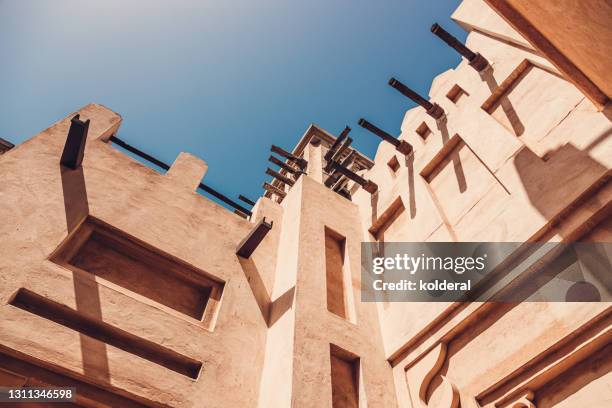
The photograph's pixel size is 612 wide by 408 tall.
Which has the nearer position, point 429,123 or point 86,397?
point 86,397

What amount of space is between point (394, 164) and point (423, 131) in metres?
0.85

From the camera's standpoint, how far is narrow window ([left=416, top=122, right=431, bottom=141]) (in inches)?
303

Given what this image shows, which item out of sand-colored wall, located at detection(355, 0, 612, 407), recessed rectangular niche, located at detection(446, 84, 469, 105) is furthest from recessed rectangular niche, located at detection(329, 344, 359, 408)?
recessed rectangular niche, located at detection(446, 84, 469, 105)

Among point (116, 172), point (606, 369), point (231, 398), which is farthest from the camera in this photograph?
point (116, 172)

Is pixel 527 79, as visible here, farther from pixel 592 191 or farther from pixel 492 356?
pixel 492 356

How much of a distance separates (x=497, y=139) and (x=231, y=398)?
4.91m

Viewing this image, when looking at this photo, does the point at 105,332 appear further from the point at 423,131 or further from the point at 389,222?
the point at 423,131

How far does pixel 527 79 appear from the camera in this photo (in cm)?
581

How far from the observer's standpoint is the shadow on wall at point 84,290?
13.3ft

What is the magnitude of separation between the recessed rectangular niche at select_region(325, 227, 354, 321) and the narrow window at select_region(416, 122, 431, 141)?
2530 mm

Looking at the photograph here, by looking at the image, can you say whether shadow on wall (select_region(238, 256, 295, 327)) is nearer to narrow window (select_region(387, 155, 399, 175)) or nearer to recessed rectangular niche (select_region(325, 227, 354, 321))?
recessed rectangular niche (select_region(325, 227, 354, 321))

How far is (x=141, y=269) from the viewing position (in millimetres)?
5586

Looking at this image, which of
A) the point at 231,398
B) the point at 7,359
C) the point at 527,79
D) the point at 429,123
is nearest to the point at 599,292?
the point at 527,79

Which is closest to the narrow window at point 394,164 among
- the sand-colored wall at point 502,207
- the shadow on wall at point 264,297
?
the sand-colored wall at point 502,207
